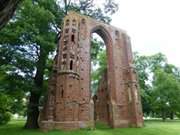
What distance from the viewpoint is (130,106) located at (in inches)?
971

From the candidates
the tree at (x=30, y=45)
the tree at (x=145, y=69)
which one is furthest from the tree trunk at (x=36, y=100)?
the tree at (x=145, y=69)

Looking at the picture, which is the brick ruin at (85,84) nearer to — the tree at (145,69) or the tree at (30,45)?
the tree at (30,45)

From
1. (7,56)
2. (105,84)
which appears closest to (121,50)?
(105,84)

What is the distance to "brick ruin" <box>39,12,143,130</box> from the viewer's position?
1950 cm

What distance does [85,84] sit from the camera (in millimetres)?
22250

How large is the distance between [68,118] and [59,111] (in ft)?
3.61

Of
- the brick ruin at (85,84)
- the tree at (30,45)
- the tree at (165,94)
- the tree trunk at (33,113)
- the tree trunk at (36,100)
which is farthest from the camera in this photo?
the tree at (165,94)

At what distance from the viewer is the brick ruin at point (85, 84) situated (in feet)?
Result: 64.0

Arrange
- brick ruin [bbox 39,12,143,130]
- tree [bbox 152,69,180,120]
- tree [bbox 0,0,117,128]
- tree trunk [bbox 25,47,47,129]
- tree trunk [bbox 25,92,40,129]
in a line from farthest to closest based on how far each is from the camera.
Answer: tree [bbox 152,69,180,120]
tree trunk [bbox 25,92,40,129]
tree trunk [bbox 25,47,47,129]
brick ruin [bbox 39,12,143,130]
tree [bbox 0,0,117,128]

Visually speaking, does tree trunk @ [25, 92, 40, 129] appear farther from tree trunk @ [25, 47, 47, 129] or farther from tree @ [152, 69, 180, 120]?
tree @ [152, 69, 180, 120]

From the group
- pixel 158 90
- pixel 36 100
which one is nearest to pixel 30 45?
Result: pixel 36 100

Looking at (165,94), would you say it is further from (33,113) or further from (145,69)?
(33,113)

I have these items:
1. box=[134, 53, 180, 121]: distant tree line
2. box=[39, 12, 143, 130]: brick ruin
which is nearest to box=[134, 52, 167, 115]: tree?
box=[134, 53, 180, 121]: distant tree line

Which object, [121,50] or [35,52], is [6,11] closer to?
[35,52]
